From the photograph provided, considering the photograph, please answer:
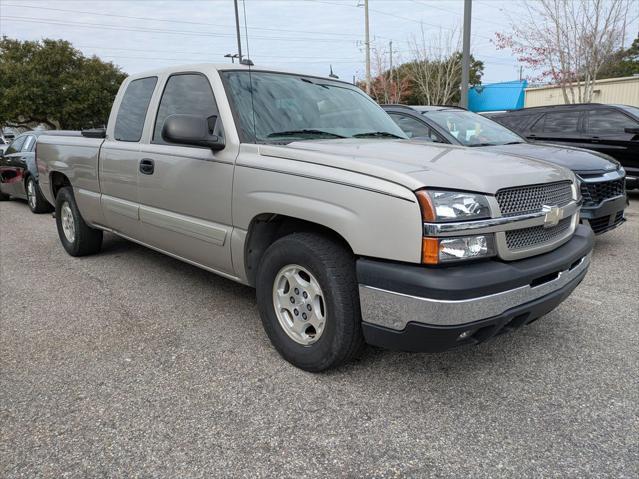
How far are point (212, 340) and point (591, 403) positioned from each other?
7.65 ft

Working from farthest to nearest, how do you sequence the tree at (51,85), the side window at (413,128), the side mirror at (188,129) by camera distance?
the tree at (51,85)
the side window at (413,128)
the side mirror at (188,129)

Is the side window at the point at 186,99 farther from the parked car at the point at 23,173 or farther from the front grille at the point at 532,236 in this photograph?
the parked car at the point at 23,173

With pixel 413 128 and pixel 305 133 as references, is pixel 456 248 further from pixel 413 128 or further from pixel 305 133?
pixel 413 128

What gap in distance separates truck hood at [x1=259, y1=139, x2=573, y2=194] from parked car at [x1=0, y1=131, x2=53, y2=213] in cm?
817

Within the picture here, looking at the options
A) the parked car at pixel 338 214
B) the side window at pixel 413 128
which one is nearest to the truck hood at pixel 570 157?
the side window at pixel 413 128

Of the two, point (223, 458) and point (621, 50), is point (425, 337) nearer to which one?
point (223, 458)

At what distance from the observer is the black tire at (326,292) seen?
2596 millimetres

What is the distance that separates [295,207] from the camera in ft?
9.09

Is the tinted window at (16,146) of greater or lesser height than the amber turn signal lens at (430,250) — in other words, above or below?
above

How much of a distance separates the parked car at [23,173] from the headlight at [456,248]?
29.7 ft

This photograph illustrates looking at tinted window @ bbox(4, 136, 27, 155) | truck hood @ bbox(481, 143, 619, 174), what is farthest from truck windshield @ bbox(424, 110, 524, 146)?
tinted window @ bbox(4, 136, 27, 155)

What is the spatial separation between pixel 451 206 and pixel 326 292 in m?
0.79

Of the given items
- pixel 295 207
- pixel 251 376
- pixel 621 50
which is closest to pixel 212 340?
pixel 251 376

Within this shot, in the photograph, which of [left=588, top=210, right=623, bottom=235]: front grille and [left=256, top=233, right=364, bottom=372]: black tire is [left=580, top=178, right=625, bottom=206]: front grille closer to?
→ [left=588, top=210, right=623, bottom=235]: front grille
